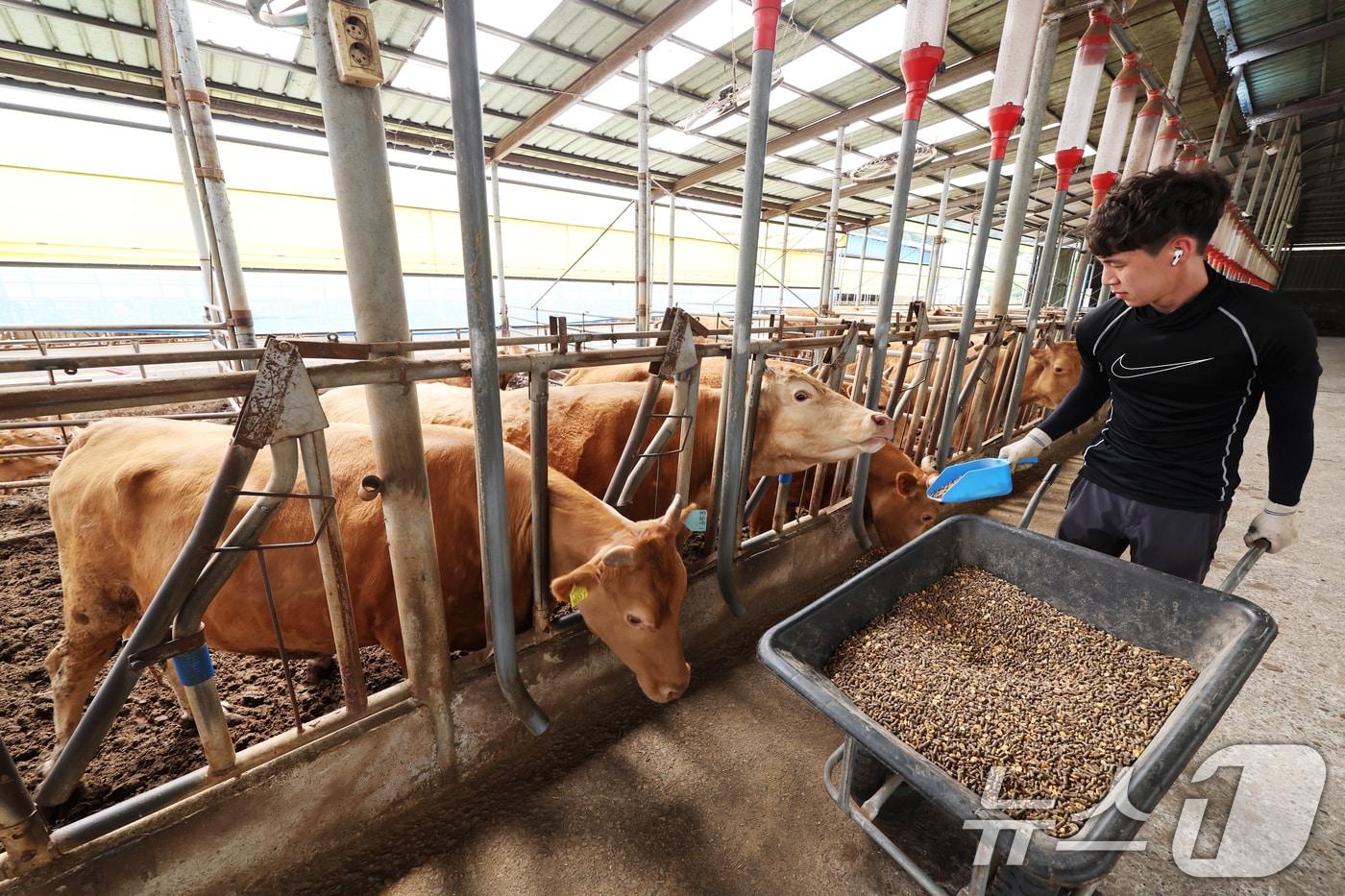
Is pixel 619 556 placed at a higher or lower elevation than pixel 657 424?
lower

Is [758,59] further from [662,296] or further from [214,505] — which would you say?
[662,296]

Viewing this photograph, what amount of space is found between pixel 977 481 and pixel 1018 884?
1.41m

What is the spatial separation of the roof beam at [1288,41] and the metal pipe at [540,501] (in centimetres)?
1213

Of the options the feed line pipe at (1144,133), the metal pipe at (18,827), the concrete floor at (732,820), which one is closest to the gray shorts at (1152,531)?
the concrete floor at (732,820)

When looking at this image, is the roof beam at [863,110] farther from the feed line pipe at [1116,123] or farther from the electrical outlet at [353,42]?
the electrical outlet at [353,42]

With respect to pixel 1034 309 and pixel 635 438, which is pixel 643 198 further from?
pixel 635 438

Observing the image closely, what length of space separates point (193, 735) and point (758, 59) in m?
4.25

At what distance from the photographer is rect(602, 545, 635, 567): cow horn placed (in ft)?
7.11

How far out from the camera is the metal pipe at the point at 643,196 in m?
7.38

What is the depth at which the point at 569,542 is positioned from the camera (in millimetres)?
2422

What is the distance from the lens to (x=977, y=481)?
2250 mm

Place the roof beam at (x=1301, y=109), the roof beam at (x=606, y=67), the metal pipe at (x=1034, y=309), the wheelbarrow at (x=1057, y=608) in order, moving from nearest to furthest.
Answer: the wheelbarrow at (x=1057, y=608) < the metal pipe at (x=1034, y=309) < the roof beam at (x=606, y=67) < the roof beam at (x=1301, y=109)

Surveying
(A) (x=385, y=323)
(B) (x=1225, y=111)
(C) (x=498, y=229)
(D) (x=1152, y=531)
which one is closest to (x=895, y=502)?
(D) (x=1152, y=531)

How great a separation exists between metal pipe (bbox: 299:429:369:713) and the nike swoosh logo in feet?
9.81
